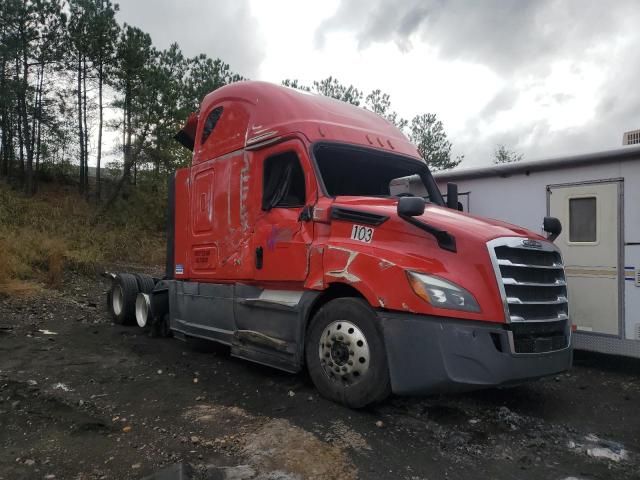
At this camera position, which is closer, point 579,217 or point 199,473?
point 199,473

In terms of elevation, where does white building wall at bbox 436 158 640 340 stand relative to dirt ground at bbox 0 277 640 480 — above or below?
above

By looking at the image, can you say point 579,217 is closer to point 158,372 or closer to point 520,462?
point 520,462

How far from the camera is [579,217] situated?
655 cm

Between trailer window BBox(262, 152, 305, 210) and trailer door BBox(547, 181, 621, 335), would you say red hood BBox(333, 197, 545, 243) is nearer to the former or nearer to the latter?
trailer window BBox(262, 152, 305, 210)

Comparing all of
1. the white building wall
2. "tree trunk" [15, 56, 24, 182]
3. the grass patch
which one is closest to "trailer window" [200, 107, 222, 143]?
the white building wall

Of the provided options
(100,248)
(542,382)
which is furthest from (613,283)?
(100,248)

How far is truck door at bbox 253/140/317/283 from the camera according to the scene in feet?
16.8

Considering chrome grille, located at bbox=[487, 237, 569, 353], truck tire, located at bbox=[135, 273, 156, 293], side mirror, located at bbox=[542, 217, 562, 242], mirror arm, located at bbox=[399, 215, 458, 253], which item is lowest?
truck tire, located at bbox=[135, 273, 156, 293]

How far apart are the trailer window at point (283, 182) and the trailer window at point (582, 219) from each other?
3758 millimetres

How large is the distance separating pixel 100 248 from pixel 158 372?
49.2ft

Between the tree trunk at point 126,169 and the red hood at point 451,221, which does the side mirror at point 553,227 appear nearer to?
the red hood at point 451,221

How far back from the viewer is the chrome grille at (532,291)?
13.4 feet

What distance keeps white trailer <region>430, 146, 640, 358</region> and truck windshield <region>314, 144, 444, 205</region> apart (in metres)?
1.74

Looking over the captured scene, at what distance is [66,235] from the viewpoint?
19391 mm
